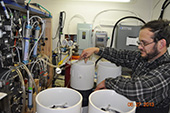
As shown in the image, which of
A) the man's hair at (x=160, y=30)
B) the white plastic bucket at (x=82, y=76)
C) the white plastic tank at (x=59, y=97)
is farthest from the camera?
the white plastic bucket at (x=82, y=76)

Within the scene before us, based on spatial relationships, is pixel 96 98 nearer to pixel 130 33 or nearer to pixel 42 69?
pixel 42 69

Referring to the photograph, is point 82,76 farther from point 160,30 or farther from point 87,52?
point 160,30

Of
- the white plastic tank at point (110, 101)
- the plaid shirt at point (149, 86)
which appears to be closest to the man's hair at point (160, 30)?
the plaid shirt at point (149, 86)

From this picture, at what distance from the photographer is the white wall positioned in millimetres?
2398

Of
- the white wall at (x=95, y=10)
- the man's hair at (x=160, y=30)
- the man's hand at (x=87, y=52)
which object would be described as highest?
the white wall at (x=95, y=10)

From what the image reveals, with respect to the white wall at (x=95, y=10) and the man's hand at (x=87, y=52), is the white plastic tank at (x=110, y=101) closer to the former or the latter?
the man's hand at (x=87, y=52)

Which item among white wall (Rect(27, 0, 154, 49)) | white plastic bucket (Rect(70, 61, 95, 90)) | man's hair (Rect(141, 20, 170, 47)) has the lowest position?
white plastic bucket (Rect(70, 61, 95, 90))

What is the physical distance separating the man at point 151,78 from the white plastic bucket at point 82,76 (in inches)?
15.6

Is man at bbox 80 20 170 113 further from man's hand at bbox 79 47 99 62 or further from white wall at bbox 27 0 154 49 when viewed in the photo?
white wall at bbox 27 0 154 49

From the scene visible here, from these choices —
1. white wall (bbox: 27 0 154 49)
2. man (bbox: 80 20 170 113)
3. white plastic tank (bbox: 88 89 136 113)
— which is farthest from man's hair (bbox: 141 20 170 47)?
white wall (bbox: 27 0 154 49)

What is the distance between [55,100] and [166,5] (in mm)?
1807

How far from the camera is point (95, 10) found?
2.44 m

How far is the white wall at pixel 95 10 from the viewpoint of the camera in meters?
2.40

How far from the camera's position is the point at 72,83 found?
1342mm
